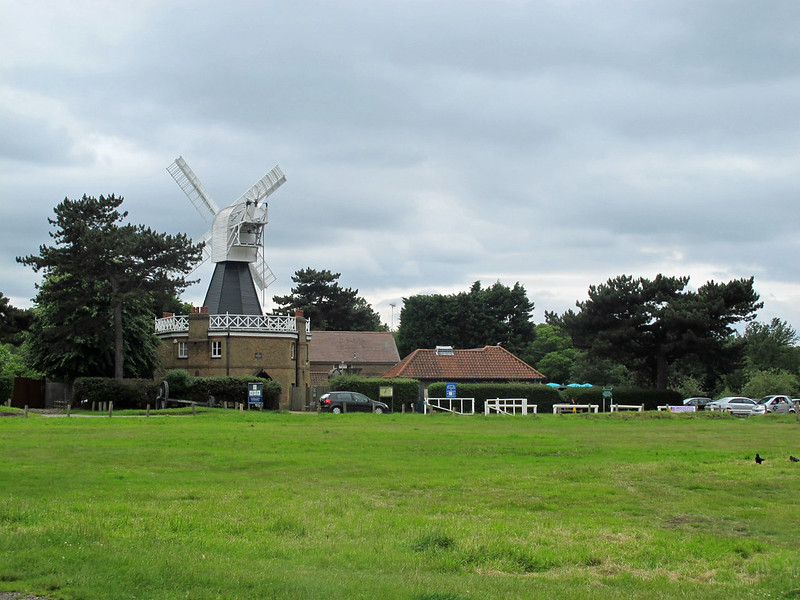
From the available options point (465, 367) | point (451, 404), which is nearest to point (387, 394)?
point (451, 404)

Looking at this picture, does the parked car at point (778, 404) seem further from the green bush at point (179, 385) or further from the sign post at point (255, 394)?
the green bush at point (179, 385)

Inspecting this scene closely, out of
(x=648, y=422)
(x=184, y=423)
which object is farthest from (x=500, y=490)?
(x=648, y=422)

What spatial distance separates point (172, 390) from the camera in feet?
164

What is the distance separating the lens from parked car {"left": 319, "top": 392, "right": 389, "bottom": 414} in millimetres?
47750

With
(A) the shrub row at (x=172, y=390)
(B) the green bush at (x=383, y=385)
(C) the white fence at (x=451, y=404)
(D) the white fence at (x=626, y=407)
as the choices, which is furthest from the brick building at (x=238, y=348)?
(D) the white fence at (x=626, y=407)

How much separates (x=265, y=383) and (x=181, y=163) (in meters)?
24.9

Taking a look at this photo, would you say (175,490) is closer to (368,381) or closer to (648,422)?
(648,422)

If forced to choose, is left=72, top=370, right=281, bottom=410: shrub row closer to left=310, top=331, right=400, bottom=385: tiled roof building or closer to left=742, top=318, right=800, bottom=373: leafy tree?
left=310, top=331, right=400, bottom=385: tiled roof building

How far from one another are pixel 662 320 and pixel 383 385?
19.8 metres

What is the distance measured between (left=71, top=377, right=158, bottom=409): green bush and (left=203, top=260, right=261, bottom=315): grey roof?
13447 millimetres

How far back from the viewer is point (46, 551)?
9234mm

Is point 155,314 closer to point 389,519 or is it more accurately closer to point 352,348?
point 352,348

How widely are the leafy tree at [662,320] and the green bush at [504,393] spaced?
5528 mm

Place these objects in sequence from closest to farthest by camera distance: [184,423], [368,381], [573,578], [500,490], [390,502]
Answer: [573,578] → [390,502] → [500,490] → [184,423] → [368,381]
